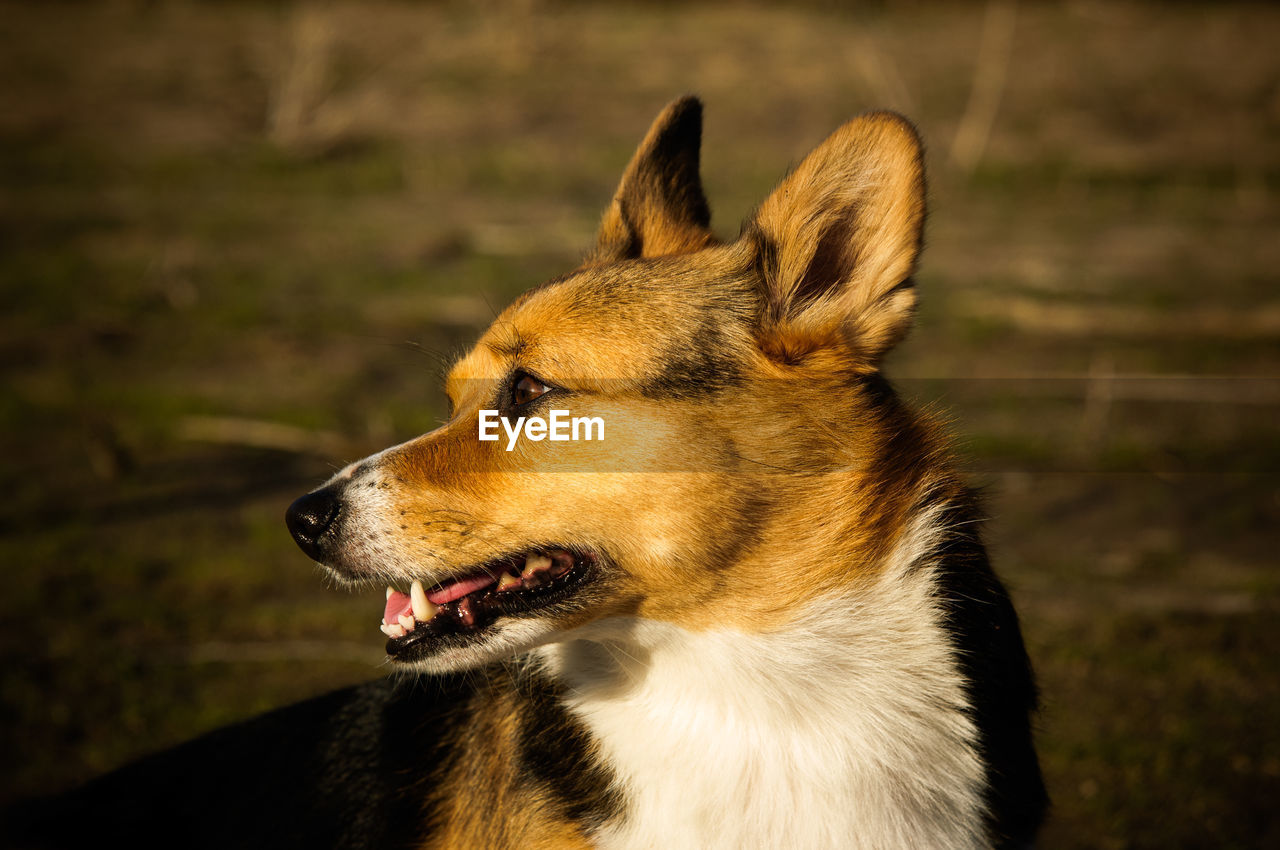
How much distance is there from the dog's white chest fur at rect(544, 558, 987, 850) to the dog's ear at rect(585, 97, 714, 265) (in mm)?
1550

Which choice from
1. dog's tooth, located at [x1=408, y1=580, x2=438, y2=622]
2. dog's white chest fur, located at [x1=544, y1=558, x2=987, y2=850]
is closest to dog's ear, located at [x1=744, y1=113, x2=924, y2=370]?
dog's white chest fur, located at [x1=544, y1=558, x2=987, y2=850]

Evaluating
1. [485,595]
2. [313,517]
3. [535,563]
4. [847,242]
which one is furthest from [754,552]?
[313,517]

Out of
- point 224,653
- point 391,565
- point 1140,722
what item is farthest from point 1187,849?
point 224,653

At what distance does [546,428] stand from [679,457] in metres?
0.41

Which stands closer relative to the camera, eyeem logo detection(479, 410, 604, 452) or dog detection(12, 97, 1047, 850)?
dog detection(12, 97, 1047, 850)

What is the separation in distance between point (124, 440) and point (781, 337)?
749cm

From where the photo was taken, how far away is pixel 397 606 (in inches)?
129

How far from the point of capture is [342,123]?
57.2ft

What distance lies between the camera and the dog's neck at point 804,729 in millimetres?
2939

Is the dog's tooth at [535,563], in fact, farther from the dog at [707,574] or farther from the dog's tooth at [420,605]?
the dog's tooth at [420,605]

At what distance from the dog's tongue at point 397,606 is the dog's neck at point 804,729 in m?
0.54

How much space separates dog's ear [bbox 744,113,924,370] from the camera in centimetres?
306

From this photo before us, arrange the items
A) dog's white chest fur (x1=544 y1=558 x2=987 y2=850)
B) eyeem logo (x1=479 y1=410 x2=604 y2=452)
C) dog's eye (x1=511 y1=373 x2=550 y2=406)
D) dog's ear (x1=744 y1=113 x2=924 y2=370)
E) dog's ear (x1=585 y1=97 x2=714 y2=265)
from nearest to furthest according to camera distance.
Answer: dog's white chest fur (x1=544 y1=558 x2=987 y2=850) < dog's ear (x1=744 y1=113 x2=924 y2=370) < eyeem logo (x1=479 y1=410 x2=604 y2=452) < dog's eye (x1=511 y1=373 x2=550 y2=406) < dog's ear (x1=585 y1=97 x2=714 y2=265)

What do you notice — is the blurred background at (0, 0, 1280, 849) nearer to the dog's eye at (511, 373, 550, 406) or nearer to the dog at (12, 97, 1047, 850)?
the dog at (12, 97, 1047, 850)
